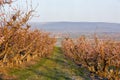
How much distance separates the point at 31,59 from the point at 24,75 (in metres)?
20.2

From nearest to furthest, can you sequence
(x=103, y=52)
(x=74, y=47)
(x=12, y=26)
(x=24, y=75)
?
(x=12, y=26)
(x=103, y=52)
(x=24, y=75)
(x=74, y=47)

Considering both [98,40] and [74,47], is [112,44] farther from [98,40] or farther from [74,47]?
[74,47]

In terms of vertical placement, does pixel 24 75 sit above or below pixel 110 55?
below

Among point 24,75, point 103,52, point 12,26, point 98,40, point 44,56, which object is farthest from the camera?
point 44,56

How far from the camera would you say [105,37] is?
41.0 m

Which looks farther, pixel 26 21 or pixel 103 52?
pixel 103 52

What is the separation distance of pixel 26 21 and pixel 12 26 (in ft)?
8.00

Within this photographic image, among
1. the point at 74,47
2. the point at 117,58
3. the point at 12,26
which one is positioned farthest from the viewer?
the point at 74,47

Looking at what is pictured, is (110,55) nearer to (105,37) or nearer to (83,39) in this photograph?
(105,37)

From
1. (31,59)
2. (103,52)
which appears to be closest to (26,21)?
(103,52)

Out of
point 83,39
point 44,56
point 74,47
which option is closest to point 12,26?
point 83,39

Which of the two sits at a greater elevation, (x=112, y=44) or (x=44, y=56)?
(x=112, y=44)

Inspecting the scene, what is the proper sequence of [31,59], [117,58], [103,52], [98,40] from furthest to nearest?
[31,59], [98,40], [103,52], [117,58]

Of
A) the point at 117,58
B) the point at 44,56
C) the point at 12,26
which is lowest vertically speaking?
the point at 44,56
